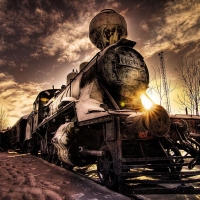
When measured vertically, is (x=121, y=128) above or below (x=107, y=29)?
below

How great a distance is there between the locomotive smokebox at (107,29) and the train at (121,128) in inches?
73.4

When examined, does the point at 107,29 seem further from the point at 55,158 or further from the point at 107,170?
the point at 107,170

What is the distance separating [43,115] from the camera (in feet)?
29.0

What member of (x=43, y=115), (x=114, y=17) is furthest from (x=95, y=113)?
(x=43, y=115)

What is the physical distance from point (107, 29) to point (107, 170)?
5.13 m

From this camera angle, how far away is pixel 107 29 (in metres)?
6.71

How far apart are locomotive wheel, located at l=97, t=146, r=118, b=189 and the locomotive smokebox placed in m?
4.18

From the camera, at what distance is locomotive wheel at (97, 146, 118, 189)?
311 cm

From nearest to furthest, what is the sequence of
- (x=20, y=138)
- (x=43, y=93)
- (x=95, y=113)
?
(x=95, y=113) < (x=43, y=93) < (x=20, y=138)

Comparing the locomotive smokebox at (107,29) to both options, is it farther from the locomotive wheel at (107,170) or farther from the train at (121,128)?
the locomotive wheel at (107,170)

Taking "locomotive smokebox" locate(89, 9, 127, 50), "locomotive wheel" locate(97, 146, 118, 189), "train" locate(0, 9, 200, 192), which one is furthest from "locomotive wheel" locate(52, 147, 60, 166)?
"locomotive smokebox" locate(89, 9, 127, 50)

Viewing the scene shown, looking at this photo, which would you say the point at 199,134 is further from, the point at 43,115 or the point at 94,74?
the point at 43,115

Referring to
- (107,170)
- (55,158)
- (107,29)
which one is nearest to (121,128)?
(107,170)

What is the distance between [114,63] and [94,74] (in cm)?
54
